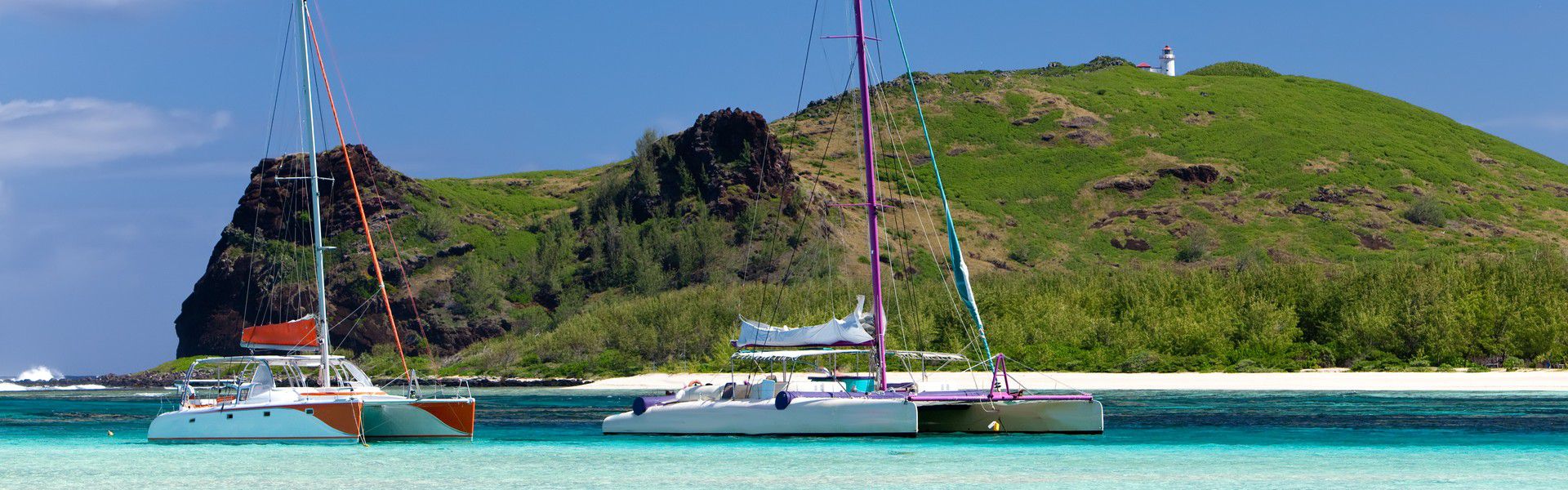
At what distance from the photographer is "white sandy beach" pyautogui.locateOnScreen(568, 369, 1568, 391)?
6894 centimetres

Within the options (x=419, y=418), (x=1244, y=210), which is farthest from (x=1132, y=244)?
(x=419, y=418)

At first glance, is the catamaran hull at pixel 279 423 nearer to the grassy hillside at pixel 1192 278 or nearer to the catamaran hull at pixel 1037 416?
the catamaran hull at pixel 1037 416

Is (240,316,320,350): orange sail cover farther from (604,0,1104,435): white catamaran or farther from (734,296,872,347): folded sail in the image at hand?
(734,296,872,347): folded sail

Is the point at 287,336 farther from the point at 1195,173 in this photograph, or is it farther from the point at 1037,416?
the point at 1195,173

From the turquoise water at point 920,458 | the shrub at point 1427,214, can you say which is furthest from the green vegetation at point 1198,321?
the shrub at point 1427,214

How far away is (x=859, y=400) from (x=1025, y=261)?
12346 cm

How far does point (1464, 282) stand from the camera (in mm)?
88750

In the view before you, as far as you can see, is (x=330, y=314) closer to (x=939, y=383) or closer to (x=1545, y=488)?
(x=939, y=383)

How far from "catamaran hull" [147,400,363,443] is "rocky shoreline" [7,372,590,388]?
26.9m

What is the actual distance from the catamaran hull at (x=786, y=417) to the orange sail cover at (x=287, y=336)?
9.61 meters

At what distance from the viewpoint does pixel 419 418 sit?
41188mm

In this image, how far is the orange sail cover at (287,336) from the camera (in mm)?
41625

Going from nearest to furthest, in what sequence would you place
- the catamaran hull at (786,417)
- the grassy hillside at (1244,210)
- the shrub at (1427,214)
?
1. the catamaran hull at (786,417)
2. the grassy hillside at (1244,210)
3. the shrub at (1427,214)

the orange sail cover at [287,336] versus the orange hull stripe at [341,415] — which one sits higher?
the orange sail cover at [287,336]
